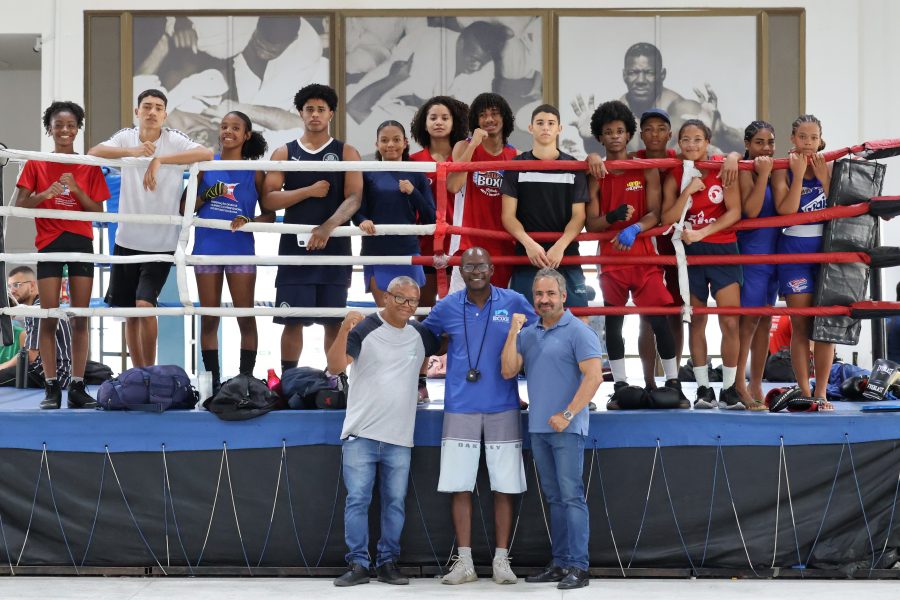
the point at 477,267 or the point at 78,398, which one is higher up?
the point at 477,267

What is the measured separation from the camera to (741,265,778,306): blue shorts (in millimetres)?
5215

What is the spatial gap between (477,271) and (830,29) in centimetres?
780

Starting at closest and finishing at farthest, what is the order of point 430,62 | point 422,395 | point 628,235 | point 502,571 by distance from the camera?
point 502,571 < point 628,235 < point 422,395 < point 430,62

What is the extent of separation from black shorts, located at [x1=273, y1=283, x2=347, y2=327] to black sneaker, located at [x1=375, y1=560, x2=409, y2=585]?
1.22 metres

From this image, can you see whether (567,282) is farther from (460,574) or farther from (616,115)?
(460,574)

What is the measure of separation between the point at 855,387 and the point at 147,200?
384 cm

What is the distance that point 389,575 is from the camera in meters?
4.89

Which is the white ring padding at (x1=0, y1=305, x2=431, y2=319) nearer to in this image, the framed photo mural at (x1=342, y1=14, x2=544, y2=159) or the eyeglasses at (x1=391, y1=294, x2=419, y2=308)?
the eyeglasses at (x1=391, y1=294, x2=419, y2=308)

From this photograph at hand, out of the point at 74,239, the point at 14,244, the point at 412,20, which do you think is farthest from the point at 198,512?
the point at 14,244

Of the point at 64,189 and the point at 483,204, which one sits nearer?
the point at 64,189

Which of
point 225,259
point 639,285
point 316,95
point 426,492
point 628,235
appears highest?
point 316,95

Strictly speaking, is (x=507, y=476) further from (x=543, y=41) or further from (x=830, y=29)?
(x=830, y=29)

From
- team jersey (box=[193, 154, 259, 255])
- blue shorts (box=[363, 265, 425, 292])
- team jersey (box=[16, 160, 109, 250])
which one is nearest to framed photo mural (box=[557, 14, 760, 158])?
blue shorts (box=[363, 265, 425, 292])

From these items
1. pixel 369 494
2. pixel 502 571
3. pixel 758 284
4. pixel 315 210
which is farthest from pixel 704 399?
pixel 315 210
